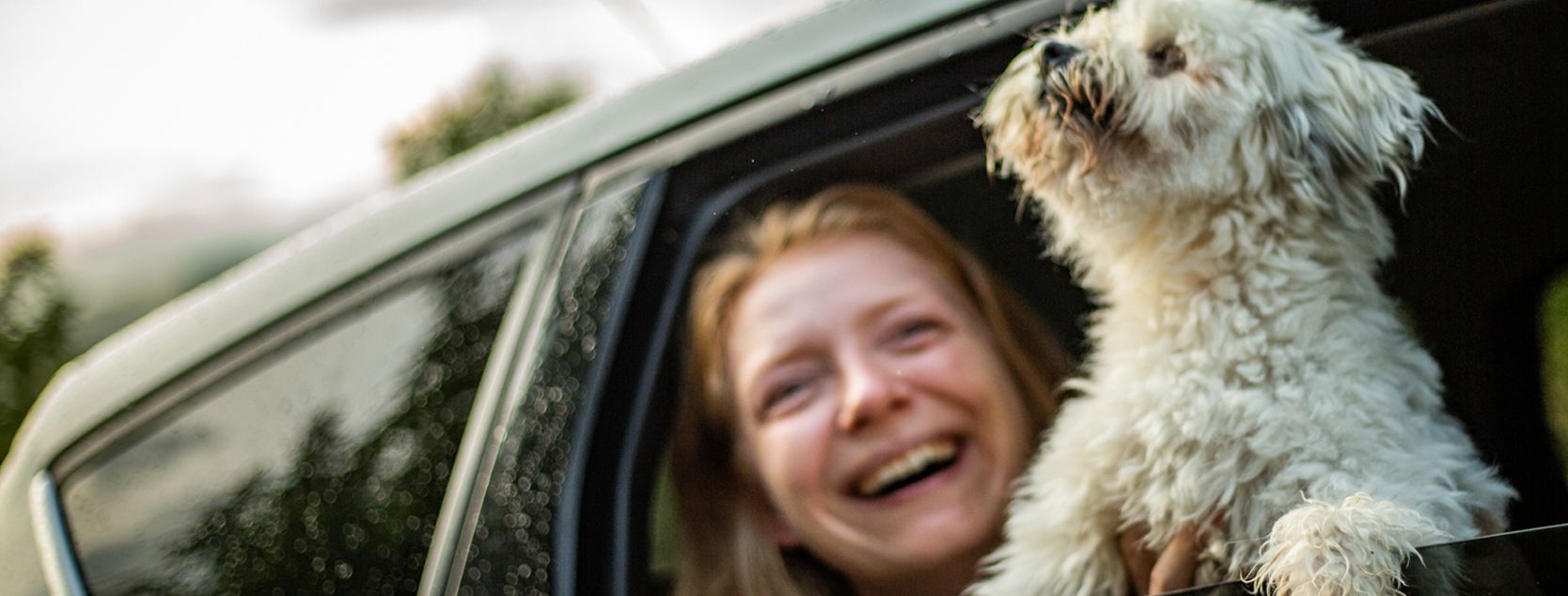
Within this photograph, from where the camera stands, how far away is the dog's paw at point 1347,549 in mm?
1281

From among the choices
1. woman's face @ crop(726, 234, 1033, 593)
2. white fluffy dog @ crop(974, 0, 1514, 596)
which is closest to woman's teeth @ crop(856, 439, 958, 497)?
woman's face @ crop(726, 234, 1033, 593)

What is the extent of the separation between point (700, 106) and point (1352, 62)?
888mm

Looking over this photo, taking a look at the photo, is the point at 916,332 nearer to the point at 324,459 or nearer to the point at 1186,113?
the point at 1186,113

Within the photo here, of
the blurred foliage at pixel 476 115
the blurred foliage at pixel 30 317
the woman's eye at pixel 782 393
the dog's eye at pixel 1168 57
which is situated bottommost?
the blurred foliage at pixel 476 115

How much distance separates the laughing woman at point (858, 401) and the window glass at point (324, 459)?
0.44 meters

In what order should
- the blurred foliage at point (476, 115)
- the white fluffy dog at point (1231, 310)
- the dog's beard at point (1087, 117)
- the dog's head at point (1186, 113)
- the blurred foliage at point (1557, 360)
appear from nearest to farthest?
1. the blurred foliage at point (1557, 360)
2. the white fluffy dog at point (1231, 310)
3. the dog's head at point (1186, 113)
4. the dog's beard at point (1087, 117)
5. the blurred foliage at point (476, 115)

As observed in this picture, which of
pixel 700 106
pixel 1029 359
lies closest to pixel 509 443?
pixel 700 106

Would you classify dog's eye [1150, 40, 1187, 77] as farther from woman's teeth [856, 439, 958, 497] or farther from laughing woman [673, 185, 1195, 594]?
woman's teeth [856, 439, 958, 497]

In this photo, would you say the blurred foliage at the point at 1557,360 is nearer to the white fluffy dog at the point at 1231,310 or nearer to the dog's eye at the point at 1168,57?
the white fluffy dog at the point at 1231,310

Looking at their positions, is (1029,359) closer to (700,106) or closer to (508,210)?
(700,106)

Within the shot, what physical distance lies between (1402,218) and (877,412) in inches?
25.6

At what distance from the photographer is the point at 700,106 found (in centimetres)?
180

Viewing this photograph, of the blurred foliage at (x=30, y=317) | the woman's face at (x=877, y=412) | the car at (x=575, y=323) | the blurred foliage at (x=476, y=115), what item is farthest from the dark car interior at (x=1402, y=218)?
the blurred foliage at (x=476, y=115)

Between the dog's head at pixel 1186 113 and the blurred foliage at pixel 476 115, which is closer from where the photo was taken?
the dog's head at pixel 1186 113
